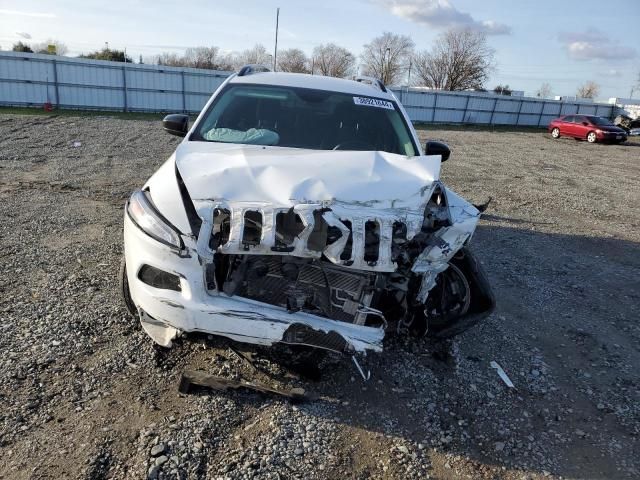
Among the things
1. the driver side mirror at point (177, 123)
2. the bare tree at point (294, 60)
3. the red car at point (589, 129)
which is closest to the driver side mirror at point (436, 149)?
the driver side mirror at point (177, 123)

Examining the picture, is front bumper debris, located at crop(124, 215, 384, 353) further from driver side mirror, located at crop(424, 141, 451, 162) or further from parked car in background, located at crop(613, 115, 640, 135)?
parked car in background, located at crop(613, 115, 640, 135)

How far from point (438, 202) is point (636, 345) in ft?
7.33

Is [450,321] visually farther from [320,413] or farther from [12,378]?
[12,378]

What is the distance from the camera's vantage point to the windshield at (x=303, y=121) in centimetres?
383

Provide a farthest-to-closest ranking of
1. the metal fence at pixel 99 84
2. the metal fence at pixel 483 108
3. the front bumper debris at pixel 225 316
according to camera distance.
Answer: the metal fence at pixel 483 108 → the metal fence at pixel 99 84 → the front bumper debris at pixel 225 316

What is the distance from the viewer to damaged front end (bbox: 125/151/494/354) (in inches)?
98.7

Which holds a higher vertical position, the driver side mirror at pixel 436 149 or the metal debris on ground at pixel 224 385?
the driver side mirror at pixel 436 149

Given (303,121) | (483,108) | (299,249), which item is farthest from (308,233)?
(483,108)

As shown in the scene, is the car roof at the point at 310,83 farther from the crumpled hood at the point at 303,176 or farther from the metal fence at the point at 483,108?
the metal fence at the point at 483,108

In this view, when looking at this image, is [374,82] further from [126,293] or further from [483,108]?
[483,108]

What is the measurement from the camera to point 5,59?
21281 mm

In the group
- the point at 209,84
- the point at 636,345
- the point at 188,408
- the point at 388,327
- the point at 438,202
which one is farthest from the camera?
the point at 209,84

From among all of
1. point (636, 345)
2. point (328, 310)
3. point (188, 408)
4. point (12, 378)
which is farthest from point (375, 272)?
point (636, 345)

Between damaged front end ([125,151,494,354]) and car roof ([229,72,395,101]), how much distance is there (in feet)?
5.33
